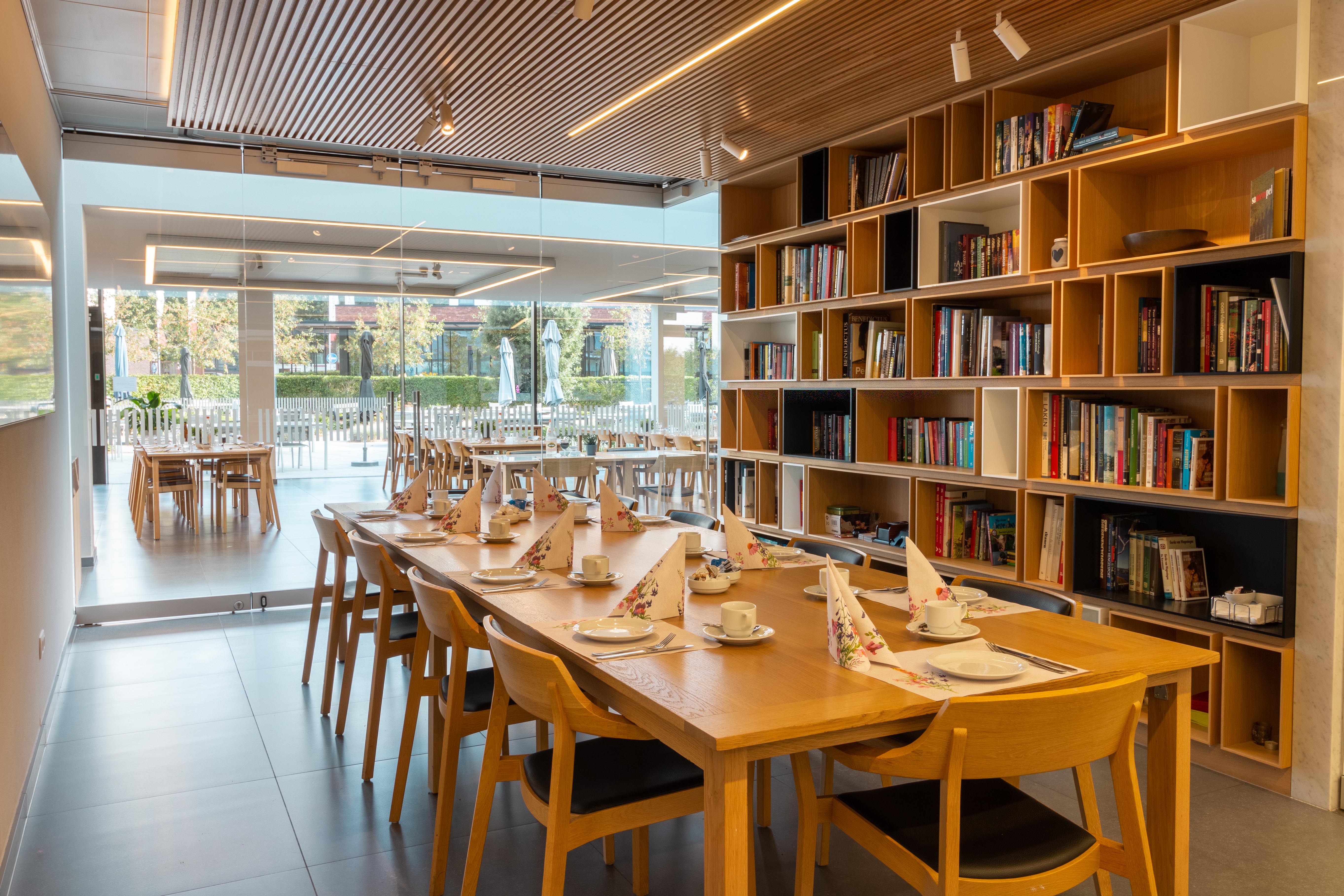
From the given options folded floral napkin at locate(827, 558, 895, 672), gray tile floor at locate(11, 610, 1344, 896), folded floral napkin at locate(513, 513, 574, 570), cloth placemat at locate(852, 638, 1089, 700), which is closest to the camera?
cloth placemat at locate(852, 638, 1089, 700)

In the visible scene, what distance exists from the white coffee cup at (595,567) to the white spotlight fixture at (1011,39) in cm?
241

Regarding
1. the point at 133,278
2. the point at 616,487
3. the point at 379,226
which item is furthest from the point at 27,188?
the point at 616,487

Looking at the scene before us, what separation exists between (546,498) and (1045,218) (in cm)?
269

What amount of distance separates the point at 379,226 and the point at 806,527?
363 centimetres

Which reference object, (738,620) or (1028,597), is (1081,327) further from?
(738,620)

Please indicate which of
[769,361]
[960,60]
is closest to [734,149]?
[769,361]

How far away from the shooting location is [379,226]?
22.0ft

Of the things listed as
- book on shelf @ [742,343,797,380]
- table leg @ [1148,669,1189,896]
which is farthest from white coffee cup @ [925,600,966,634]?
book on shelf @ [742,343,797,380]

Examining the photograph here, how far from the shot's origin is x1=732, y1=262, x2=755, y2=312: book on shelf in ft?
20.6

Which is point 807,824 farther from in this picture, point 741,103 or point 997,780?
point 741,103

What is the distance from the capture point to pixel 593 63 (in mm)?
4293

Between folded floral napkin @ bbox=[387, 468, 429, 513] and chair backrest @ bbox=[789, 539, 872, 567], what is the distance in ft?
6.18

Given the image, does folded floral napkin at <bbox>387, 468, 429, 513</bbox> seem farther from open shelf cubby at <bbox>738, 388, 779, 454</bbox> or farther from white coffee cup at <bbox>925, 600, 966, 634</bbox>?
white coffee cup at <bbox>925, 600, 966, 634</bbox>

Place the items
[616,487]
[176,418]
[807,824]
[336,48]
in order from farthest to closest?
1. [616,487]
2. [176,418]
3. [336,48]
4. [807,824]
